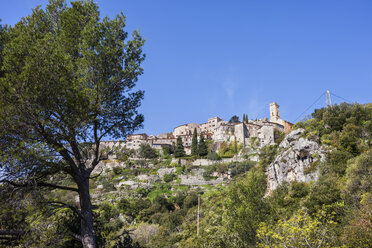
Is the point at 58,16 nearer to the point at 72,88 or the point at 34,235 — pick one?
the point at 72,88

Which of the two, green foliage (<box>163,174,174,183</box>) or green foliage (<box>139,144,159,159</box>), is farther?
green foliage (<box>139,144,159,159</box>)

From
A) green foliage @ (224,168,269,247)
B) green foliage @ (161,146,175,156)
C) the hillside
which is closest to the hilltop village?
green foliage @ (161,146,175,156)

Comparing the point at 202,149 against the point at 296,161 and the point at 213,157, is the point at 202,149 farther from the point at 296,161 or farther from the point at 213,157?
the point at 296,161

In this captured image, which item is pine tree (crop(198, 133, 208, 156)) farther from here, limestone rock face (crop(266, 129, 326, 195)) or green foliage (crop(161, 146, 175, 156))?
limestone rock face (crop(266, 129, 326, 195))

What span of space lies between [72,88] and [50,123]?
1085 millimetres

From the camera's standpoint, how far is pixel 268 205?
74.7 feet

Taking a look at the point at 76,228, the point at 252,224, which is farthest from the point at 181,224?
the point at 76,228

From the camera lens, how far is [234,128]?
93000 millimetres

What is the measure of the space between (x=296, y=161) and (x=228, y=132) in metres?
58.1

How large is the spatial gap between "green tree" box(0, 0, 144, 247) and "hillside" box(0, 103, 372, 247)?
0.66m

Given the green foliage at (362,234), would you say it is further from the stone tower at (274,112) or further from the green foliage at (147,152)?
the stone tower at (274,112)

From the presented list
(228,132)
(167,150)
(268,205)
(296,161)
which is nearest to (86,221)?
(268,205)

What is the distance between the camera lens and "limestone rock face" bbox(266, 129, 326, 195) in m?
31.1

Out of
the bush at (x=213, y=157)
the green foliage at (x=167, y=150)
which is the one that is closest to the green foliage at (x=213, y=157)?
the bush at (x=213, y=157)
